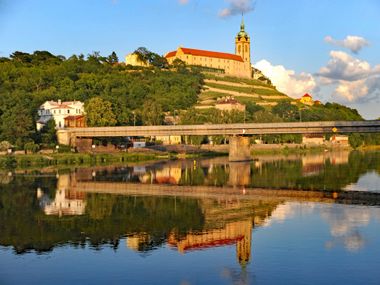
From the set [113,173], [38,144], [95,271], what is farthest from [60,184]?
[38,144]

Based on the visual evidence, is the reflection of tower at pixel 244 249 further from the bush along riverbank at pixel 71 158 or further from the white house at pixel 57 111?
the white house at pixel 57 111

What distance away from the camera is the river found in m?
25.3

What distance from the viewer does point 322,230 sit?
34281 mm

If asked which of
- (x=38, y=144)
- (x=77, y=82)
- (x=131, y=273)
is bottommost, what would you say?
(x=131, y=273)

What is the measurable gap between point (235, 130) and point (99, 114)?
37171 mm

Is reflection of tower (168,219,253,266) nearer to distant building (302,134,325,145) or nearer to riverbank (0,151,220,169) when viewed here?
riverbank (0,151,220,169)

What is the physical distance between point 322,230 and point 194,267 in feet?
36.2

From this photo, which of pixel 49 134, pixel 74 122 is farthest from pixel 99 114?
pixel 49 134

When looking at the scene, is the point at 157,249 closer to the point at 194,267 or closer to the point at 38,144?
the point at 194,267

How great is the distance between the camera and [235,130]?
94.6 meters

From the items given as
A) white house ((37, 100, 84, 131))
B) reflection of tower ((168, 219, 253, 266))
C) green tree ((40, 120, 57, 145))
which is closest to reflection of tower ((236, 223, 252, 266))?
reflection of tower ((168, 219, 253, 266))

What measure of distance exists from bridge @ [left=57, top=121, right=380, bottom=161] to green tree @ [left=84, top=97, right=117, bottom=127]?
875 centimetres

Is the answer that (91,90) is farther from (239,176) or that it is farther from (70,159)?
(239,176)

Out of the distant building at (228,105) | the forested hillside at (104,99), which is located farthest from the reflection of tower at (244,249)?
the distant building at (228,105)
